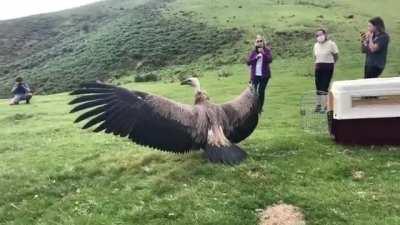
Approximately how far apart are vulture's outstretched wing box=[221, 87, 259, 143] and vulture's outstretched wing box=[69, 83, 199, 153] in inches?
41.7

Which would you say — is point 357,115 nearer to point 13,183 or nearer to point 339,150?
point 339,150

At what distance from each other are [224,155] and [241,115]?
3.56 feet

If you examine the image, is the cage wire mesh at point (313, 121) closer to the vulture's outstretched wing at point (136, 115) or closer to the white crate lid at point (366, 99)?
the white crate lid at point (366, 99)

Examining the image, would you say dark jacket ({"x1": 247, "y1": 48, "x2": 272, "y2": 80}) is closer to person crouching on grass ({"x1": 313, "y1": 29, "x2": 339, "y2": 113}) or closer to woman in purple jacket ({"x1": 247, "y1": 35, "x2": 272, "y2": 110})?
woman in purple jacket ({"x1": 247, "y1": 35, "x2": 272, "y2": 110})

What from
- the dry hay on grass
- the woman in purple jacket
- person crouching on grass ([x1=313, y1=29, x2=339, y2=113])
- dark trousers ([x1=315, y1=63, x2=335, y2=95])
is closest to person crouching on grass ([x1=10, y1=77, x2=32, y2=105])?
the woman in purple jacket

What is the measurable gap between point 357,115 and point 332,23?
42.7m

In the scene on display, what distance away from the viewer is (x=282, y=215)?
10.9 metres

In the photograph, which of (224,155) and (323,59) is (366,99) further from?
(323,59)

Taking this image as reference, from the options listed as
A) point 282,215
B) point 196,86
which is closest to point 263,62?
point 196,86

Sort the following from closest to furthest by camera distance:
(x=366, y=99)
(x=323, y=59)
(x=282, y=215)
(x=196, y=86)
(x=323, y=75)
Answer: (x=282, y=215) → (x=196, y=86) → (x=366, y=99) → (x=323, y=59) → (x=323, y=75)

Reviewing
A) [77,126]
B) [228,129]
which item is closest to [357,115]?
[228,129]

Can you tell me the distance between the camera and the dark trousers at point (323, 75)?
17516 mm

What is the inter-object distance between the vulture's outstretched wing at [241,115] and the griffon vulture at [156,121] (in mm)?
334

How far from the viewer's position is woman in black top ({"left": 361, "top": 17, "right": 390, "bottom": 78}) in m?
15.5
